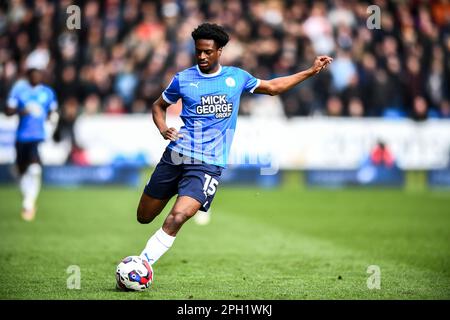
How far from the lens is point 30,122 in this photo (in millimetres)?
17000

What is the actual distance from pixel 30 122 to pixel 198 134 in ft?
28.1

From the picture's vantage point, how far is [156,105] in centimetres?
956

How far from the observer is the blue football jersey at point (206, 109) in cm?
923

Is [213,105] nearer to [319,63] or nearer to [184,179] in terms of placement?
[184,179]

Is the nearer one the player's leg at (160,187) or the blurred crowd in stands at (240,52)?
the player's leg at (160,187)

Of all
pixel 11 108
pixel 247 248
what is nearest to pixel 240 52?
pixel 11 108

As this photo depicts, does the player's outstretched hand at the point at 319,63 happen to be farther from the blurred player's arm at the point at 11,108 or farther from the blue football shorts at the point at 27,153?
the blue football shorts at the point at 27,153

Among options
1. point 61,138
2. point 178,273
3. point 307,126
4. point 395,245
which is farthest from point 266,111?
point 178,273

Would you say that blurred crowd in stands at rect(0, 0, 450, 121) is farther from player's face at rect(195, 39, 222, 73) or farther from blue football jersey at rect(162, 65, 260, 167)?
player's face at rect(195, 39, 222, 73)

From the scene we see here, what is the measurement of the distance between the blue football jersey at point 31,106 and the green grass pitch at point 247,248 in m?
1.72

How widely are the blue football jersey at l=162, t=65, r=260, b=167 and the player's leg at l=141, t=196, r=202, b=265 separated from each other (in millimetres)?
561

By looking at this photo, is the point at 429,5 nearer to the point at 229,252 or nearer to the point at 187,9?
the point at 187,9

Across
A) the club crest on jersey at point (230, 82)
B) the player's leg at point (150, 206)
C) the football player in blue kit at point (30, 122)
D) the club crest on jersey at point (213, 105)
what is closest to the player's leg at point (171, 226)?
the player's leg at point (150, 206)

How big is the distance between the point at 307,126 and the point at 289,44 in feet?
9.20
